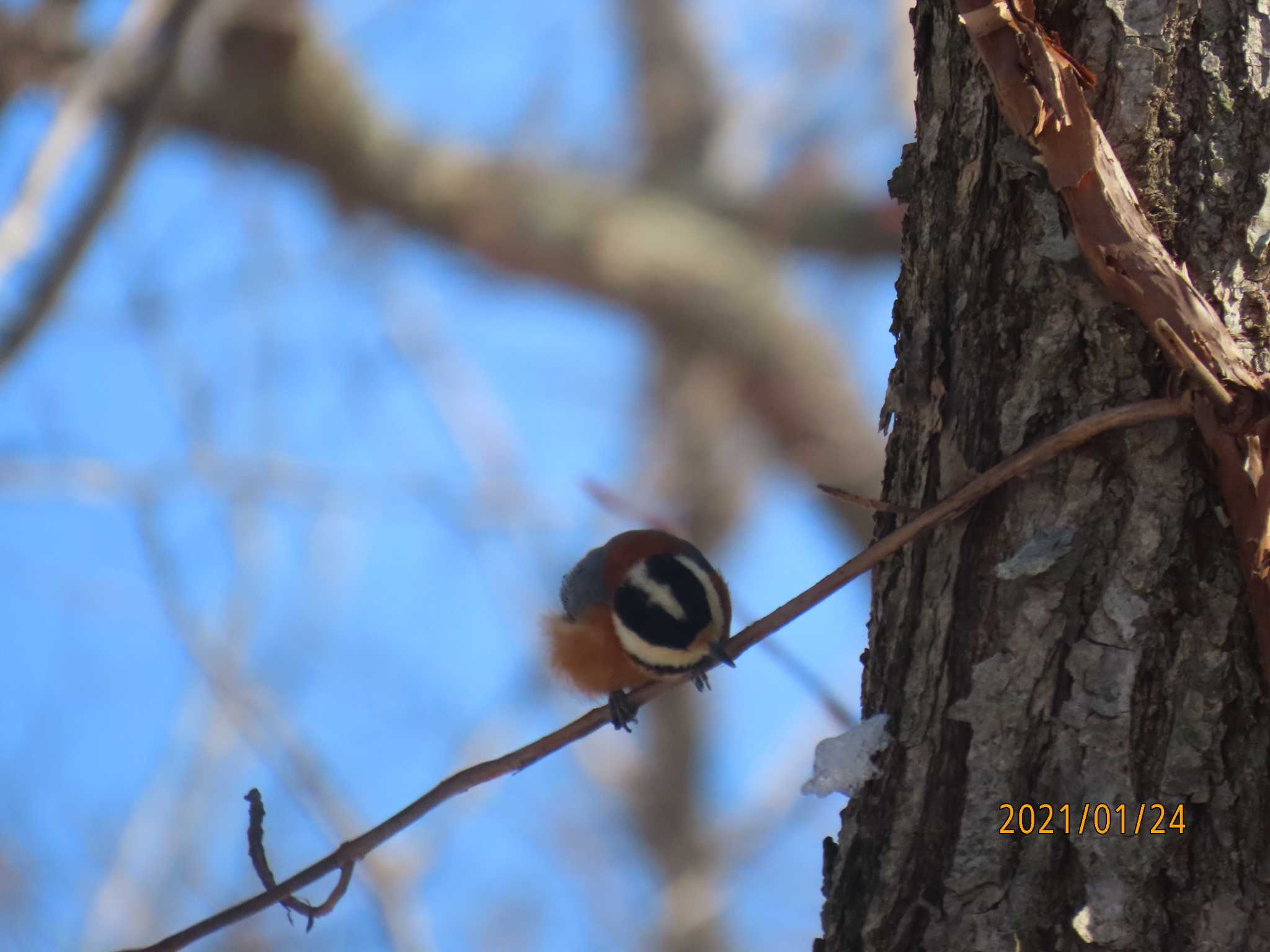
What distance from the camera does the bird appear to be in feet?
8.12

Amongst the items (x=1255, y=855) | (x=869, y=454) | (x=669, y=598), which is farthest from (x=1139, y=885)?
(x=869, y=454)

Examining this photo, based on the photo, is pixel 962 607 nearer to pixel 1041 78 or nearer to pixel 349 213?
pixel 1041 78

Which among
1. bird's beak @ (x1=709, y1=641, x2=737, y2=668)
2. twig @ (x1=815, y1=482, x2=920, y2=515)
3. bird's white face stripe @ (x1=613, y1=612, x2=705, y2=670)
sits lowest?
twig @ (x1=815, y1=482, x2=920, y2=515)

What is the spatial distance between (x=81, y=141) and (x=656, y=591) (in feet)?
5.98

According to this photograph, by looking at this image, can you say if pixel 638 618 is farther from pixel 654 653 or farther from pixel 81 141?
pixel 81 141

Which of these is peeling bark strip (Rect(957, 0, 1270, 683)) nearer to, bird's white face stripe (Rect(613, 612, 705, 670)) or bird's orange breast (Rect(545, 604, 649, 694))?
bird's white face stripe (Rect(613, 612, 705, 670))

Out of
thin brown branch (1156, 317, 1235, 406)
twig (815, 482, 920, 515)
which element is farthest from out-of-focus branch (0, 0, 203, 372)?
thin brown branch (1156, 317, 1235, 406)

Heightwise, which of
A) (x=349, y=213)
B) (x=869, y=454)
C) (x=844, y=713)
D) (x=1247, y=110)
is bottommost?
(x=844, y=713)

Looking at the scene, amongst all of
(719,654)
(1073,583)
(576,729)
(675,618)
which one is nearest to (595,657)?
(675,618)

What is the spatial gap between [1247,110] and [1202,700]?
63cm

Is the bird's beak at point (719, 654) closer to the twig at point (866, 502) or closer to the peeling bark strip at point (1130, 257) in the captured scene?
the twig at point (866, 502)

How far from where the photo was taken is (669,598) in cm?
252

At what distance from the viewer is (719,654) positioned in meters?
2.30
